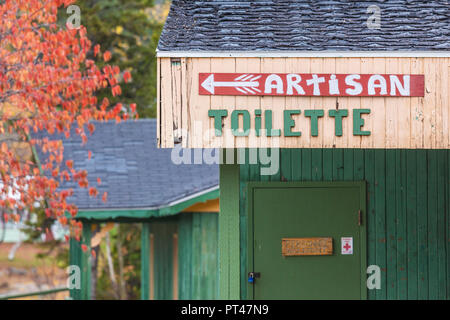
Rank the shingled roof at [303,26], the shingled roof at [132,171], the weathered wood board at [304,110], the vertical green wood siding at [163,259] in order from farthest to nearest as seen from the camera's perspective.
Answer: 1. the vertical green wood siding at [163,259]
2. the shingled roof at [132,171]
3. the shingled roof at [303,26]
4. the weathered wood board at [304,110]

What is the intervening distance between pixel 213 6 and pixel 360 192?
3184 mm

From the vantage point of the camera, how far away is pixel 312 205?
29.7 feet

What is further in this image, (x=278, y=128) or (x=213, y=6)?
(x=213, y=6)

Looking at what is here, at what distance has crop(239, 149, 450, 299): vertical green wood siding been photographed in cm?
909

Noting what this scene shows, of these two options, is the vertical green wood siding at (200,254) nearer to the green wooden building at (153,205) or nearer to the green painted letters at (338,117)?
the green wooden building at (153,205)

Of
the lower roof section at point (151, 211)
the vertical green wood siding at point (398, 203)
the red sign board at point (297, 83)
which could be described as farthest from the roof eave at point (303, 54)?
the lower roof section at point (151, 211)

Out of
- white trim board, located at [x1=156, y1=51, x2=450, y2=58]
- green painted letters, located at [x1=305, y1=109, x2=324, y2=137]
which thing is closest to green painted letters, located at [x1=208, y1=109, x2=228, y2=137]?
white trim board, located at [x1=156, y1=51, x2=450, y2=58]

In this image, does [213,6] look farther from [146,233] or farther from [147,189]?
[146,233]

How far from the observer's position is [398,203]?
9.11 m

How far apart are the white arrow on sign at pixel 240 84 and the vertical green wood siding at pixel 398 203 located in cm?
250

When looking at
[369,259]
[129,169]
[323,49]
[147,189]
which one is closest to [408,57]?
[323,49]

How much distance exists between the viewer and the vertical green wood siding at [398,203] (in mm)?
9086

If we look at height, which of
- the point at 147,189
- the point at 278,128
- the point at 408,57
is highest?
the point at 408,57

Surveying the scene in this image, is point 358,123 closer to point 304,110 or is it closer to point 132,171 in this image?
point 304,110
